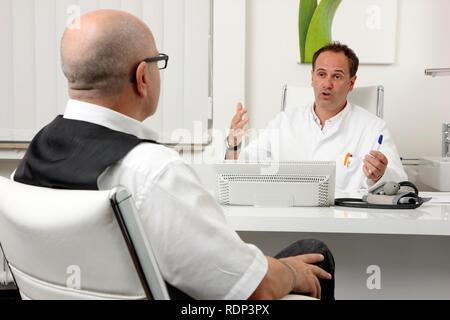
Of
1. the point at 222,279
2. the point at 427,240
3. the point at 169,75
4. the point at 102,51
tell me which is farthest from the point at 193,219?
the point at 169,75

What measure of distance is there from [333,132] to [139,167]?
6.97 feet

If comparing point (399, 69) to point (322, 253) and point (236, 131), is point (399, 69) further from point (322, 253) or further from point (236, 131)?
point (322, 253)

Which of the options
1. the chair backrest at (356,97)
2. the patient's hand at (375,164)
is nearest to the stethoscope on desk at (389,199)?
the patient's hand at (375,164)

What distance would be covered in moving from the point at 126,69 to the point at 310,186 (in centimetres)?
107

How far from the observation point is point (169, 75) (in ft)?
12.5

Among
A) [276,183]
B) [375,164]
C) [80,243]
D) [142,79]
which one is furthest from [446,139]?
[80,243]

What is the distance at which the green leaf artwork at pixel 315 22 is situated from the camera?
3535 mm

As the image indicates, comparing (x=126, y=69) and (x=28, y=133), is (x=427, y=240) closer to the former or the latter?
(x=126, y=69)

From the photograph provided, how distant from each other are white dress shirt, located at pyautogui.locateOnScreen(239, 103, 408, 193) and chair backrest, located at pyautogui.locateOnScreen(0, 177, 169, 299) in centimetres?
196

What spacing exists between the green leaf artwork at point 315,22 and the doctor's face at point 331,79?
0.52 metres

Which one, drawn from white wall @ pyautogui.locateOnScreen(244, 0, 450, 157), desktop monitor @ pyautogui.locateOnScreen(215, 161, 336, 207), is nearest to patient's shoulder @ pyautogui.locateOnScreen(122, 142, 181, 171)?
desktop monitor @ pyautogui.locateOnScreen(215, 161, 336, 207)

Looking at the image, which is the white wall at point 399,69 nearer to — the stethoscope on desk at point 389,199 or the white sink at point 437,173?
the white sink at point 437,173
